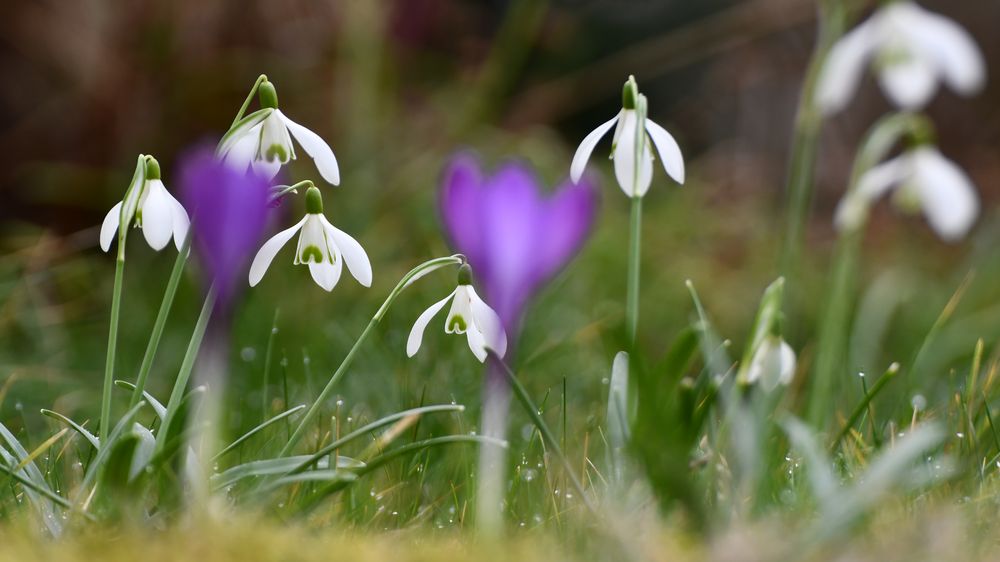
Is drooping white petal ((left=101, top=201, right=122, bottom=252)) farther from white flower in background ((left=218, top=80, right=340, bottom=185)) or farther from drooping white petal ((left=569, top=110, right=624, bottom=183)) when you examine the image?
drooping white petal ((left=569, top=110, right=624, bottom=183))

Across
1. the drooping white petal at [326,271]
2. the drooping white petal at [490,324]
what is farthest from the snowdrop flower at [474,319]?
the drooping white petal at [326,271]

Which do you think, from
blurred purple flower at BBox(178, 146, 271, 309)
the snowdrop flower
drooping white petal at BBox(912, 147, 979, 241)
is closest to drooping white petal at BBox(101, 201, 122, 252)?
blurred purple flower at BBox(178, 146, 271, 309)

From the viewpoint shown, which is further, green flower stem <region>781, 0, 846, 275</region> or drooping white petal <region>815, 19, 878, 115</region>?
green flower stem <region>781, 0, 846, 275</region>

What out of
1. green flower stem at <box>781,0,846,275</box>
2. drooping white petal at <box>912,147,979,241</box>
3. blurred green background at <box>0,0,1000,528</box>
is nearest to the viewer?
drooping white petal at <box>912,147,979,241</box>

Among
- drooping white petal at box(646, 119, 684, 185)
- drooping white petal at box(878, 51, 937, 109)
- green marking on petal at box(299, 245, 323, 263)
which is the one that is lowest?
green marking on petal at box(299, 245, 323, 263)

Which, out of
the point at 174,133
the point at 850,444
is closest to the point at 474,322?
the point at 850,444

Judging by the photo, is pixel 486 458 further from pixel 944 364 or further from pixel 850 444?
pixel 944 364

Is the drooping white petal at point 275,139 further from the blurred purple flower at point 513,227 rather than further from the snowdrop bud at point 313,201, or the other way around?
the blurred purple flower at point 513,227

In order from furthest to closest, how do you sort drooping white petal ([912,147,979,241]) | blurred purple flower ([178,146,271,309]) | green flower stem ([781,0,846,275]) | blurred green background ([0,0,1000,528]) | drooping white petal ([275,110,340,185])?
blurred green background ([0,0,1000,528])
green flower stem ([781,0,846,275])
drooping white petal ([912,147,979,241])
drooping white petal ([275,110,340,185])
blurred purple flower ([178,146,271,309])
